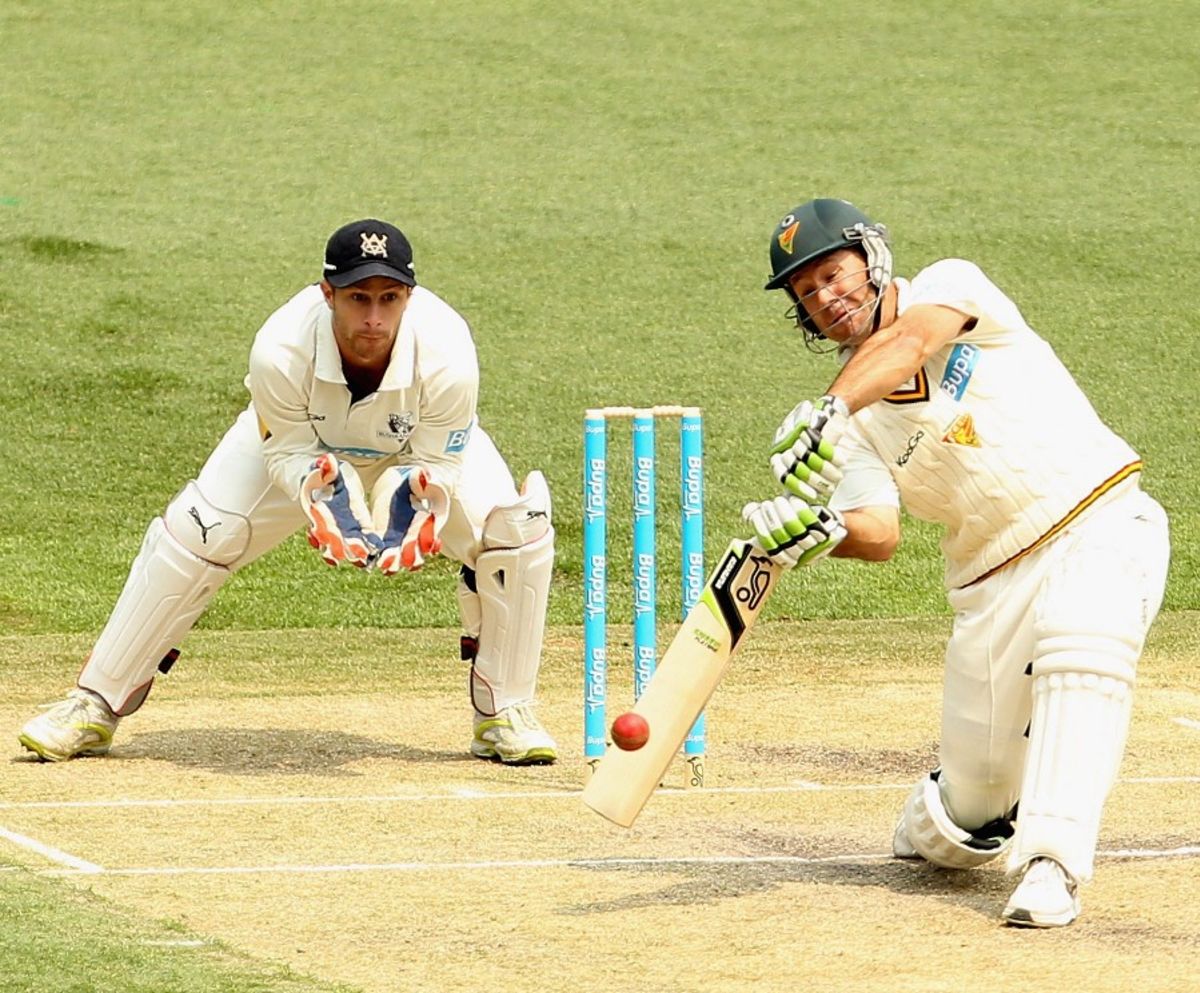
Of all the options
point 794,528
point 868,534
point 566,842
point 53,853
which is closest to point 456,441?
point 566,842

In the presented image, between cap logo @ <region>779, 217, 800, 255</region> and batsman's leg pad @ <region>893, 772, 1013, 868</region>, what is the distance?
106 cm

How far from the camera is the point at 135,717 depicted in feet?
19.9

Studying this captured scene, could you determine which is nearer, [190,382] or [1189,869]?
[1189,869]

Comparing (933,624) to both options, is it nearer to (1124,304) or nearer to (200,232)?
(1124,304)

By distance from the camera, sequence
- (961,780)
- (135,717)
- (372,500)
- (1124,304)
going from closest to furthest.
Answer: (961,780), (372,500), (135,717), (1124,304)

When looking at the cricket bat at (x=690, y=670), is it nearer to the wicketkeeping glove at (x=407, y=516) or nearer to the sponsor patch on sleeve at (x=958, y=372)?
the sponsor patch on sleeve at (x=958, y=372)

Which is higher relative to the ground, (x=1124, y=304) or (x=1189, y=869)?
(x=1124, y=304)

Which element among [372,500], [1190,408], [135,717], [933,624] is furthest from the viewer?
[1190,408]

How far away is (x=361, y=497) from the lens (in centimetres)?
494

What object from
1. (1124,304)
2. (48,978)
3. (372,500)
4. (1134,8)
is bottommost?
(48,978)

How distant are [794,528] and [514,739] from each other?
1919 millimetres

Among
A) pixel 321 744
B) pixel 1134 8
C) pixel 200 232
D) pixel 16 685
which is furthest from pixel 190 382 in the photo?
pixel 1134 8

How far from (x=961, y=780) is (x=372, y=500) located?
1767 millimetres

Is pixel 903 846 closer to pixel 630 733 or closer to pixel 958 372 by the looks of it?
pixel 630 733
